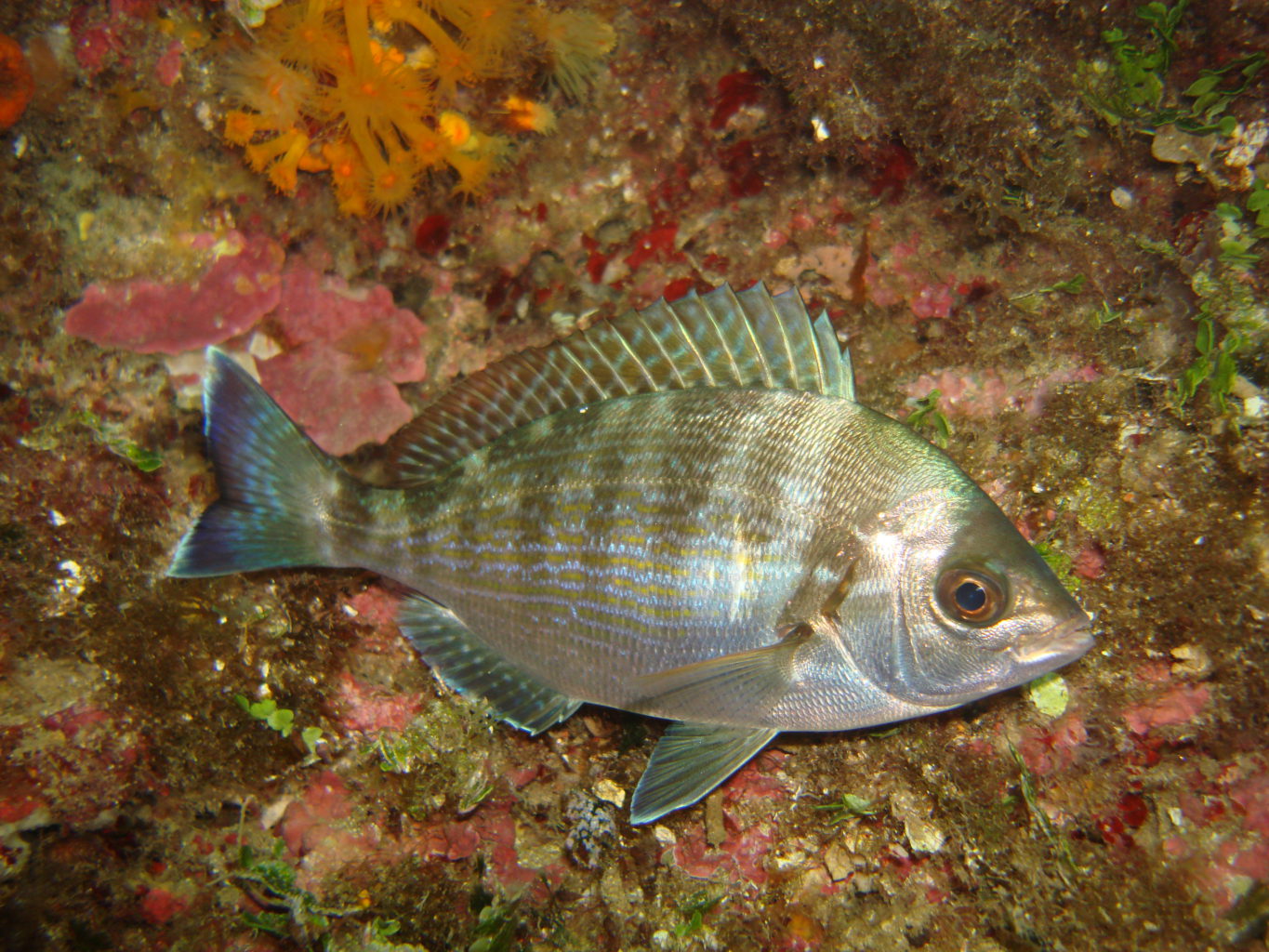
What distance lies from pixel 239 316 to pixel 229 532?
103cm

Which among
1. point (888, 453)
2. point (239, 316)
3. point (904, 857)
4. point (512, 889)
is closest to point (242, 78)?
point (239, 316)

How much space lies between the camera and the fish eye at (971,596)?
1.95 metres

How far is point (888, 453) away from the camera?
7.03 feet

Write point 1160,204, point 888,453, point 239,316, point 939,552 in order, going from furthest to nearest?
point 239,316 < point 1160,204 < point 888,453 < point 939,552

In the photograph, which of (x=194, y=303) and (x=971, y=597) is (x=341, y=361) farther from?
(x=971, y=597)

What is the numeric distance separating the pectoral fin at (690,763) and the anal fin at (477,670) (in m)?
0.41

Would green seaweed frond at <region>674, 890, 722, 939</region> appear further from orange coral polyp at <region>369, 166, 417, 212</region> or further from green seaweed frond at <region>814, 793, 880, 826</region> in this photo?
orange coral polyp at <region>369, 166, 417, 212</region>

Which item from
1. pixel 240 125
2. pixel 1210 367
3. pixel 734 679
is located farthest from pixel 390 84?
pixel 1210 367

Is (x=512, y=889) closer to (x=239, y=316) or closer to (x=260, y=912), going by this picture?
(x=260, y=912)

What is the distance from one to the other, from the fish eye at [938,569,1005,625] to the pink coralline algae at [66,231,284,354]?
2.98 metres

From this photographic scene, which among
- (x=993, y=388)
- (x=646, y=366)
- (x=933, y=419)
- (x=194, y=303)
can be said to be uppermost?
(x=194, y=303)

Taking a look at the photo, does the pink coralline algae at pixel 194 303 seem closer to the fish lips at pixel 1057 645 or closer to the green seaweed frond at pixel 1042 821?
the fish lips at pixel 1057 645

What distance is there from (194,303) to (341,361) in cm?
62

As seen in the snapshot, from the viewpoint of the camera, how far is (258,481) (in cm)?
259
